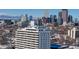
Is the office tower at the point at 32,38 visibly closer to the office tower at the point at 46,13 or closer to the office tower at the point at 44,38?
the office tower at the point at 44,38

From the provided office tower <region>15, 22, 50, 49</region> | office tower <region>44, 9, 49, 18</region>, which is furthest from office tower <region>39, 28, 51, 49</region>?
office tower <region>44, 9, 49, 18</region>

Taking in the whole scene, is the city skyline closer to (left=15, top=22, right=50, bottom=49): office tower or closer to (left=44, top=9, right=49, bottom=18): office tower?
(left=44, top=9, right=49, bottom=18): office tower

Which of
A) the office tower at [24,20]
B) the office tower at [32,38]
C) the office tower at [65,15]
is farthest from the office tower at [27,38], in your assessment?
the office tower at [65,15]

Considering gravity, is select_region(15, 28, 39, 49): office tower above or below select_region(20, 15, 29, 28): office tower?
below

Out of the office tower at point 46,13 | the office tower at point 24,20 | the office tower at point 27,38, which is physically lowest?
the office tower at point 27,38

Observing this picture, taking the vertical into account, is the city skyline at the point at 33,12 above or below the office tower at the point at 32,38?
above

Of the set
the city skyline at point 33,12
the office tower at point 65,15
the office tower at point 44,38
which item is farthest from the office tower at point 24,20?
the office tower at point 65,15
